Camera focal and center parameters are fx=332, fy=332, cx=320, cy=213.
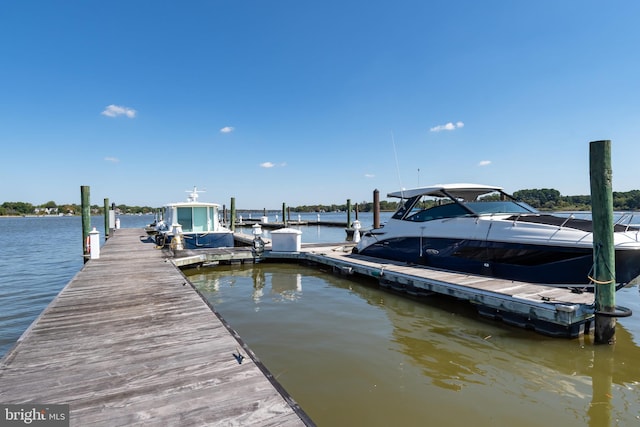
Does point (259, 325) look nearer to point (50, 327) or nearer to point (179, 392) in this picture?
point (50, 327)

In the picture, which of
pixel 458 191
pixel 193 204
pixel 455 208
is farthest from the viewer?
pixel 193 204

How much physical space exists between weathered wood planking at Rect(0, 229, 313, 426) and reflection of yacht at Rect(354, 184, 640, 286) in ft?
18.5

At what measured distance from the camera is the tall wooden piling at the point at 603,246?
16.0ft

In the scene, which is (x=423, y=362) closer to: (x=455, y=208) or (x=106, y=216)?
(x=455, y=208)

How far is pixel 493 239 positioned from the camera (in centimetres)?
697

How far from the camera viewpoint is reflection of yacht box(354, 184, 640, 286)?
588 cm

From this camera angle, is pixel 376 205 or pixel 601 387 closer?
pixel 601 387

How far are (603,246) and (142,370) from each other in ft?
20.4

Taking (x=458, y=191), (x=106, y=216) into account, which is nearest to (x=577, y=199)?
(x=458, y=191)

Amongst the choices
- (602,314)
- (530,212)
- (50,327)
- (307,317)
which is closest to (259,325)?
(307,317)

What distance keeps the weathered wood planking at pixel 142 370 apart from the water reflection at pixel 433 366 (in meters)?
1.08

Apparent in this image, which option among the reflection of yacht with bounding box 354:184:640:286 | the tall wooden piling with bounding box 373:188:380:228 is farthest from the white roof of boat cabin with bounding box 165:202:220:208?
the reflection of yacht with bounding box 354:184:640:286

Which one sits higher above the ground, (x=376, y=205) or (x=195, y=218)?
(x=376, y=205)

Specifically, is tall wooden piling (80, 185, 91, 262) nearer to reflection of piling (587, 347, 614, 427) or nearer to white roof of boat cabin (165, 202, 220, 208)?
white roof of boat cabin (165, 202, 220, 208)
